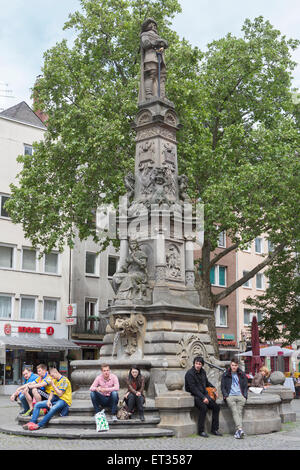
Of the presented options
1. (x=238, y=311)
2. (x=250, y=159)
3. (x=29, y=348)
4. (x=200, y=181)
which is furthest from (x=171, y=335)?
(x=238, y=311)

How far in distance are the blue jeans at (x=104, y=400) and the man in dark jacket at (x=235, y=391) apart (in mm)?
2109

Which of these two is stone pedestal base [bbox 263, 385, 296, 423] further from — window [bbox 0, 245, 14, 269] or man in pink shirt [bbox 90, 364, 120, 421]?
window [bbox 0, 245, 14, 269]

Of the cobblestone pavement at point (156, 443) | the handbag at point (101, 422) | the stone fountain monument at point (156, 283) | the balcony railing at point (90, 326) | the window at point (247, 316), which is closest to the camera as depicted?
the cobblestone pavement at point (156, 443)

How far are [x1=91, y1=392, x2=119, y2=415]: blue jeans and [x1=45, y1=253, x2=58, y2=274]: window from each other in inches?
1035

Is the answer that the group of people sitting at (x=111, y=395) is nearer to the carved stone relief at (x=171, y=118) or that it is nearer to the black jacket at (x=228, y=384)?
the black jacket at (x=228, y=384)

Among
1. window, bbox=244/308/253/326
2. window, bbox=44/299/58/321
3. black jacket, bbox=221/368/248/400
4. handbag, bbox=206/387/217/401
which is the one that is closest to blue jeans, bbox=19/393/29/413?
handbag, bbox=206/387/217/401

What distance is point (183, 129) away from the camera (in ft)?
83.1

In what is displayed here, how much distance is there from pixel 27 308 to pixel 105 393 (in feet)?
83.3

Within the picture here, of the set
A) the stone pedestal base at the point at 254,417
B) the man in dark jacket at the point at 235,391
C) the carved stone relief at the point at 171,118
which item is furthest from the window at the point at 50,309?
the man in dark jacket at the point at 235,391

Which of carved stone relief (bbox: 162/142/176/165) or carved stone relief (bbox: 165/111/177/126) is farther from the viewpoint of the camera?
carved stone relief (bbox: 165/111/177/126)

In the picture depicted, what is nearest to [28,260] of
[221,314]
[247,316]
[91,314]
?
[91,314]

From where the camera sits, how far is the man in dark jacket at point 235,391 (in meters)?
11.7

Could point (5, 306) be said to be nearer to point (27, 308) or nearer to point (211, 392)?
point (27, 308)

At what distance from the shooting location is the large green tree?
961 inches
